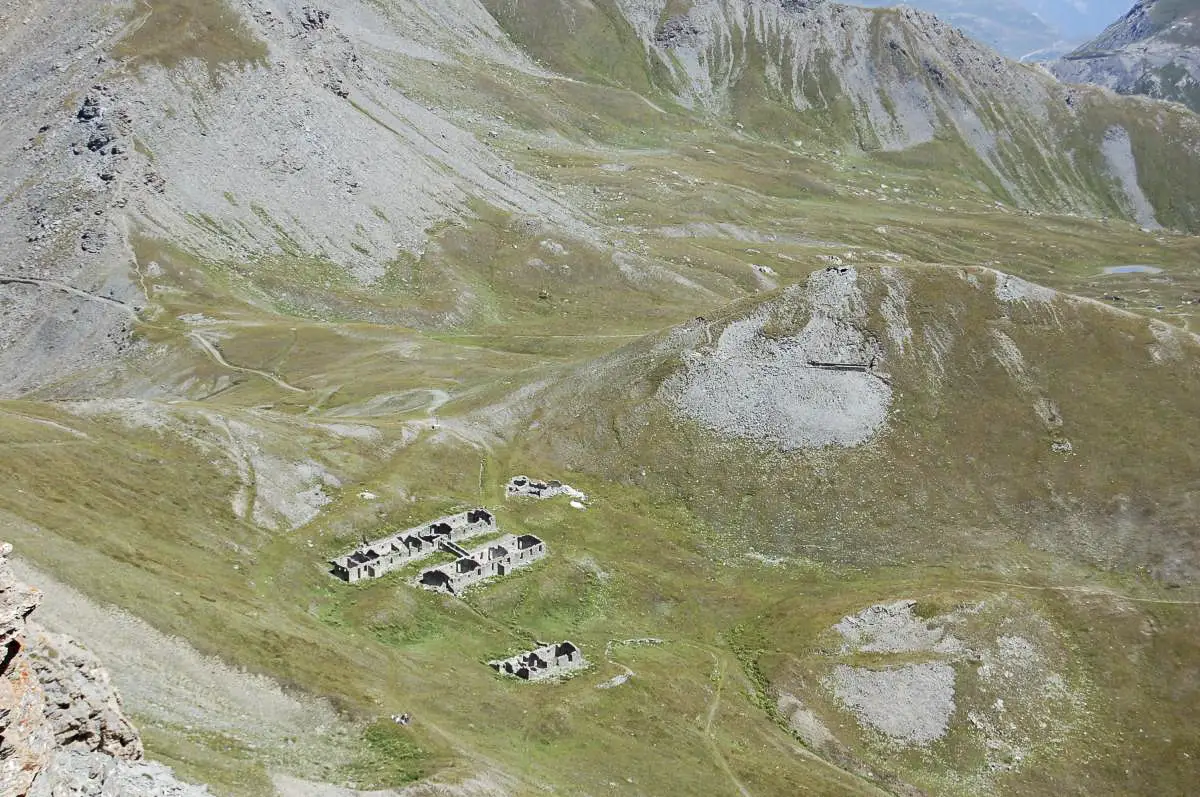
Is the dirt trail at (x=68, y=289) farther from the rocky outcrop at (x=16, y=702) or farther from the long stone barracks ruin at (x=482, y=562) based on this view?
the rocky outcrop at (x=16, y=702)

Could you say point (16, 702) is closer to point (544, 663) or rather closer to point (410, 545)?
point (544, 663)

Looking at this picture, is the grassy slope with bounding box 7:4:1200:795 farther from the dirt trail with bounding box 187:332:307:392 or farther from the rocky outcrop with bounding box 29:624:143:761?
the dirt trail with bounding box 187:332:307:392

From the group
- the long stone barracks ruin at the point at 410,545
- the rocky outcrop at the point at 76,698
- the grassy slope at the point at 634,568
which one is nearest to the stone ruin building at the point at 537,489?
the grassy slope at the point at 634,568

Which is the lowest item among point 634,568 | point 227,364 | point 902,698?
point 227,364

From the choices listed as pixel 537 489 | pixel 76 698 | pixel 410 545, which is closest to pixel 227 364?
pixel 537 489

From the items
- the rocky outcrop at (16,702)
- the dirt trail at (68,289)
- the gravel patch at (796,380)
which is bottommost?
the dirt trail at (68,289)
